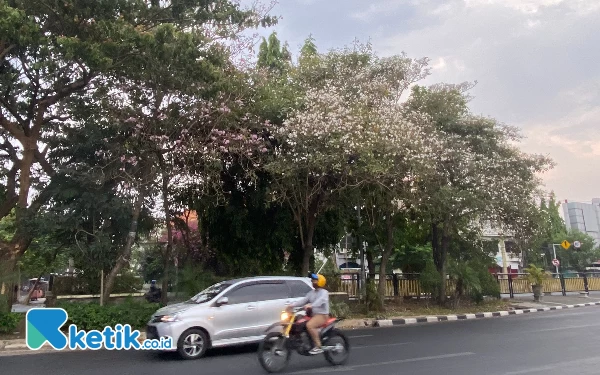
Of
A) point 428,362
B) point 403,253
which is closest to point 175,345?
point 428,362

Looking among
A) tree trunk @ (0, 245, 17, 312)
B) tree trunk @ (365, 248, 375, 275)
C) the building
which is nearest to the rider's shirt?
tree trunk @ (0, 245, 17, 312)

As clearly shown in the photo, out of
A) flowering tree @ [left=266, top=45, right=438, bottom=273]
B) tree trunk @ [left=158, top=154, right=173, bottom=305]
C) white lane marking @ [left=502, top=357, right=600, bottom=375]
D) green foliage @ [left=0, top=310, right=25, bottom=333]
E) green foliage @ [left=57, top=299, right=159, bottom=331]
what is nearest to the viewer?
white lane marking @ [left=502, top=357, right=600, bottom=375]

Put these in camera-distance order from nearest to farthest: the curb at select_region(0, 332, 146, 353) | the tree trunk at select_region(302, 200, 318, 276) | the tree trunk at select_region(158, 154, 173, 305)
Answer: the curb at select_region(0, 332, 146, 353) < the tree trunk at select_region(158, 154, 173, 305) < the tree trunk at select_region(302, 200, 318, 276)

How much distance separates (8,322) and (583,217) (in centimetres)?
7675

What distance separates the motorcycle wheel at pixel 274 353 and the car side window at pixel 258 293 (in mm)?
2238

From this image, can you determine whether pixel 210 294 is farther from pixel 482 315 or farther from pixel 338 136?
pixel 482 315

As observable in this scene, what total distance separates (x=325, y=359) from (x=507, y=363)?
3.34 meters

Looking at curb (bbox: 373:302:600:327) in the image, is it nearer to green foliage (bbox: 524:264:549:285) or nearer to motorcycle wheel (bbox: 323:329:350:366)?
green foliage (bbox: 524:264:549:285)

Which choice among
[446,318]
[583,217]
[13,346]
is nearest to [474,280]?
[446,318]

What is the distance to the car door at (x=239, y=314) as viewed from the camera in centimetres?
1068

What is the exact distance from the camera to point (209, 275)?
17.8m

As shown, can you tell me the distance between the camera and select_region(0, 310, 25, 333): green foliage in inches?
520

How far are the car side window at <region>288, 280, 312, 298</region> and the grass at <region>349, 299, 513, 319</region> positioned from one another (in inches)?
273

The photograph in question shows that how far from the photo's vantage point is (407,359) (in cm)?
1006
